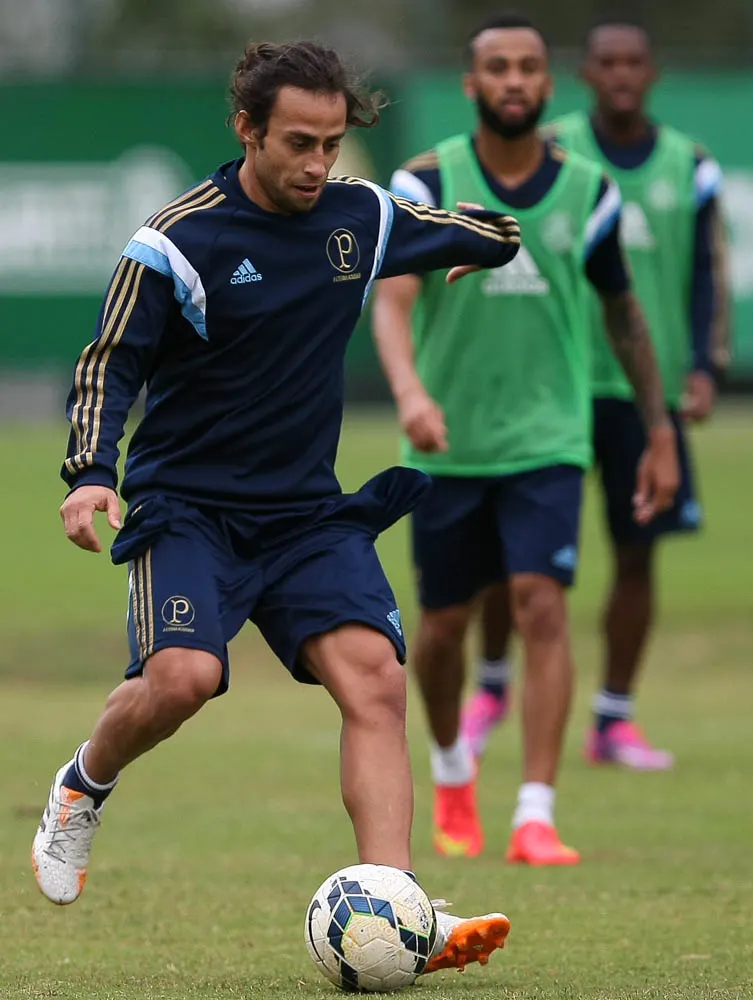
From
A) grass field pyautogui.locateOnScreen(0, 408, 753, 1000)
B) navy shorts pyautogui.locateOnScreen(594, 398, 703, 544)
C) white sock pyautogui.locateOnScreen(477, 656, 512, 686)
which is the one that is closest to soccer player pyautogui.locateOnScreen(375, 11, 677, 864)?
grass field pyautogui.locateOnScreen(0, 408, 753, 1000)

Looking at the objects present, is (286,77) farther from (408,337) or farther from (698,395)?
(698,395)

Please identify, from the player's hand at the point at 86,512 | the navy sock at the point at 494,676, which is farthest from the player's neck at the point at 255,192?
the navy sock at the point at 494,676

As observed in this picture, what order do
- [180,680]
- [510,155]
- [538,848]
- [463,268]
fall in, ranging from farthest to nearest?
[510,155] → [538,848] → [463,268] → [180,680]

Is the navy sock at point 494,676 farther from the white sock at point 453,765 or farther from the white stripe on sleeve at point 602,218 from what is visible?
the white stripe on sleeve at point 602,218

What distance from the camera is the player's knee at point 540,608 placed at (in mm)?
7426

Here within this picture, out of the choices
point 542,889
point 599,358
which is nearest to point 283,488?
point 542,889

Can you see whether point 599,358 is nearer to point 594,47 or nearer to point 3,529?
point 594,47

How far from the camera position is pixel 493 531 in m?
7.88

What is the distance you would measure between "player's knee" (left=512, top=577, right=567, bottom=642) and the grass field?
2.55ft

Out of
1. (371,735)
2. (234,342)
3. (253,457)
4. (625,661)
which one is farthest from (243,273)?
(625,661)

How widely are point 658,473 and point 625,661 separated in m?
2.40

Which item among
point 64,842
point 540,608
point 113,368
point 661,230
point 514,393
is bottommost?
point 64,842

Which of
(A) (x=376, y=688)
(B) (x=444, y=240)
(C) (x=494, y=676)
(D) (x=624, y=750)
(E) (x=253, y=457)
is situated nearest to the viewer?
(A) (x=376, y=688)

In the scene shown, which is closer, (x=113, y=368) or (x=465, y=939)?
(x=465, y=939)
